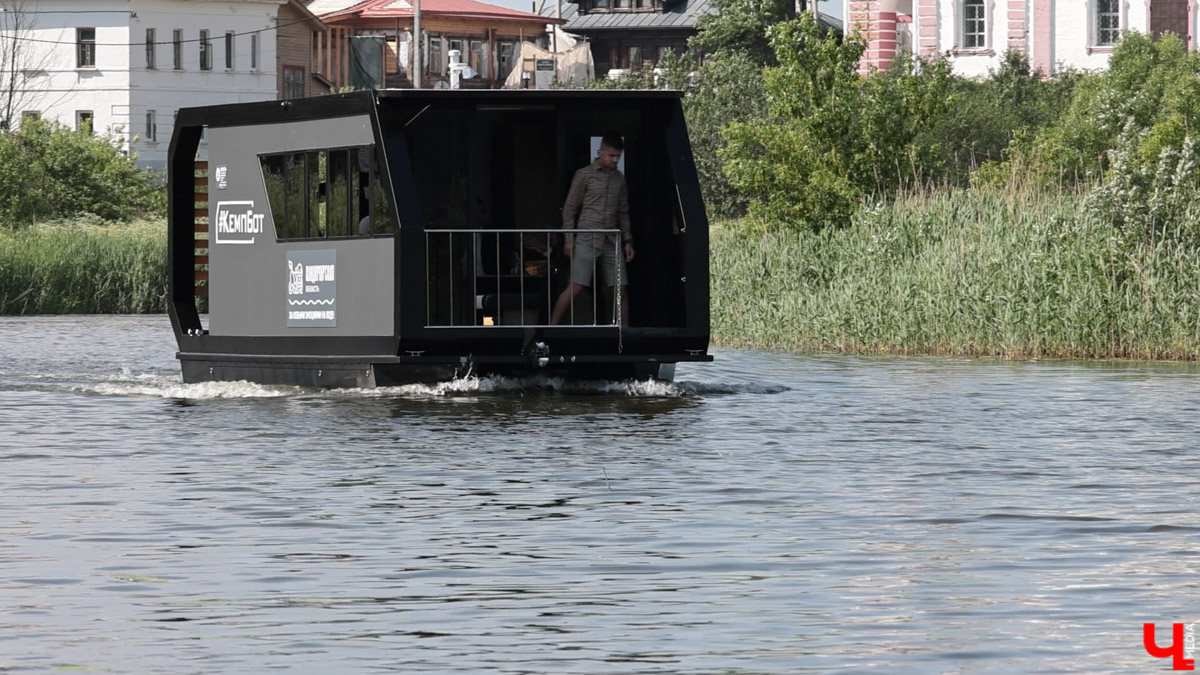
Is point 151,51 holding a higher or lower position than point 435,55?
lower

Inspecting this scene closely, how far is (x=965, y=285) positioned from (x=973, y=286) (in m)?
0.11

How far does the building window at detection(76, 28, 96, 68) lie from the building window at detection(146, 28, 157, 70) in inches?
71.4

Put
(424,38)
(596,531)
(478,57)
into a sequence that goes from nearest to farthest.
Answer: (596,531) < (424,38) < (478,57)

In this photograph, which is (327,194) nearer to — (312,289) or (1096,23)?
(312,289)

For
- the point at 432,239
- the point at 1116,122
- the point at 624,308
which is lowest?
the point at 624,308

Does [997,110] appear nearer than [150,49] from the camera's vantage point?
Yes

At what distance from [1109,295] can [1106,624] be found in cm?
1725

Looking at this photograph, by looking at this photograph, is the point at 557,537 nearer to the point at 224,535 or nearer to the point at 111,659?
the point at 224,535

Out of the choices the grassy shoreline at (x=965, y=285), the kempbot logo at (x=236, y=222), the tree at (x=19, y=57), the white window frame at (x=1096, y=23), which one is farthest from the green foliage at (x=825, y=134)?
the tree at (x=19, y=57)

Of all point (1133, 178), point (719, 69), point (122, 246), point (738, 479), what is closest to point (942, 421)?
point (738, 479)

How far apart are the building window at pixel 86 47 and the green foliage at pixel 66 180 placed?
27247 millimetres

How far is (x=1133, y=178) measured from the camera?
26.7 meters

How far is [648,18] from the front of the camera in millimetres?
106938

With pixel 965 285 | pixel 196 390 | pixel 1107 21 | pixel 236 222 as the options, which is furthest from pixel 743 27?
pixel 196 390
